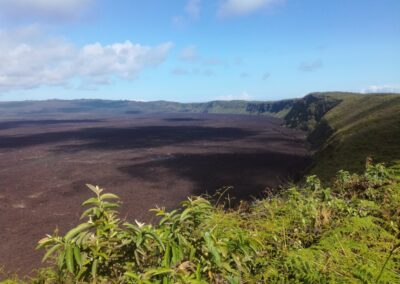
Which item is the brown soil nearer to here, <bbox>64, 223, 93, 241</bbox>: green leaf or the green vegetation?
the green vegetation

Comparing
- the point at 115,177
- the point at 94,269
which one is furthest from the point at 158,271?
the point at 115,177

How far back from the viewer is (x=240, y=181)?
163ft

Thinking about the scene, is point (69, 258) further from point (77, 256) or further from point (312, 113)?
point (312, 113)

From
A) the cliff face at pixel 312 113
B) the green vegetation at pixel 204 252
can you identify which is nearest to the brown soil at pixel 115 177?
the green vegetation at pixel 204 252

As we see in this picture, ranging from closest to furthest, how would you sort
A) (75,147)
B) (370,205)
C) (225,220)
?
1. (225,220)
2. (370,205)
3. (75,147)

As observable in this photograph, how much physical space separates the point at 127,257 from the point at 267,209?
3.35 meters

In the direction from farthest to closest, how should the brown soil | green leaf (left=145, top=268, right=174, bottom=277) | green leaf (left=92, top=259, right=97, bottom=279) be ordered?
the brown soil
green leaf (left=92, top=259, right=97, bottom=279)
green leaf (left=145, top=268, right=174, bottom=277)

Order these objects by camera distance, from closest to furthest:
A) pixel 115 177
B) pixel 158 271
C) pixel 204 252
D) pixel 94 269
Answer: pixel 158 271 → pixel 94 269 → pixel 204 252 → pixel 115 177

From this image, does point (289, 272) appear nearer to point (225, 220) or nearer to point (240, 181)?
point (225, 220)

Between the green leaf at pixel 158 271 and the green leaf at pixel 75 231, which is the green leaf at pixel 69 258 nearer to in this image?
the green leaf at pixel 75 231

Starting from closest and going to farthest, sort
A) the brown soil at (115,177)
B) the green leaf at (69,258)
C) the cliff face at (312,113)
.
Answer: the green leaf at (69,258), the brown soil at (115,177), the cliff face at (312,113)

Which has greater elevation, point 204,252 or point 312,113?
point 204,252

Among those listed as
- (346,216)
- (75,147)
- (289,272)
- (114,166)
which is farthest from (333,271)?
(75,147)

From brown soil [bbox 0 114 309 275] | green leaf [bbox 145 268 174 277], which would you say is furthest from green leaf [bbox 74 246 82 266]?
brown soil [bbox 0 114 309 275]
